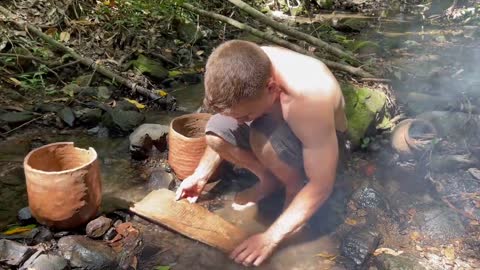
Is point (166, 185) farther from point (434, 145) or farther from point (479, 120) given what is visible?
point (479, 120)

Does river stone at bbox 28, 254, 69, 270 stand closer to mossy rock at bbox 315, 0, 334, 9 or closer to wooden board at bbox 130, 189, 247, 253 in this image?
wooden board at bbox 130, 189, 247, 253

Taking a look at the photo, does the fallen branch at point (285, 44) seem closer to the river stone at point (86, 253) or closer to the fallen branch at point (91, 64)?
the fallen branch at point (91, 64)

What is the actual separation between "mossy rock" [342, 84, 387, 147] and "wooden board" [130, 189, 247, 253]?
150 centimetres

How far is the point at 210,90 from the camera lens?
2.31 m

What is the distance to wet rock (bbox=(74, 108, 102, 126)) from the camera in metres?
4.22

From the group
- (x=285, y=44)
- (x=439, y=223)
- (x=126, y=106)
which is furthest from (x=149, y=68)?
(x=439, y=223)

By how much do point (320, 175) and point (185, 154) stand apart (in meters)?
1.11

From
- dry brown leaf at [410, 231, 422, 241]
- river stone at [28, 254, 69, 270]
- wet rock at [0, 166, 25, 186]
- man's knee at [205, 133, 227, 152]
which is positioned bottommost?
wet rock at [0, 166, 25, 186]

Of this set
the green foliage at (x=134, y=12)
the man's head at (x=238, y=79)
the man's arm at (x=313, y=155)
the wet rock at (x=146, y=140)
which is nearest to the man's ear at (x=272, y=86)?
the man's head at (x=238, y=79)

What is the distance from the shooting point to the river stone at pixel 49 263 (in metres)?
2.48

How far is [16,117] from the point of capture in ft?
13.5

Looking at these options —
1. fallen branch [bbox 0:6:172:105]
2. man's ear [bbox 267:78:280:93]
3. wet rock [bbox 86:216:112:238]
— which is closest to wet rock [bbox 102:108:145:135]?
fallen branch [bbox 0:6:172:105]

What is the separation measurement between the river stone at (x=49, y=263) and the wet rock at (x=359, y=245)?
158 centimetres

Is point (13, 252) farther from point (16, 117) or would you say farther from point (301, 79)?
point (16, 117)
